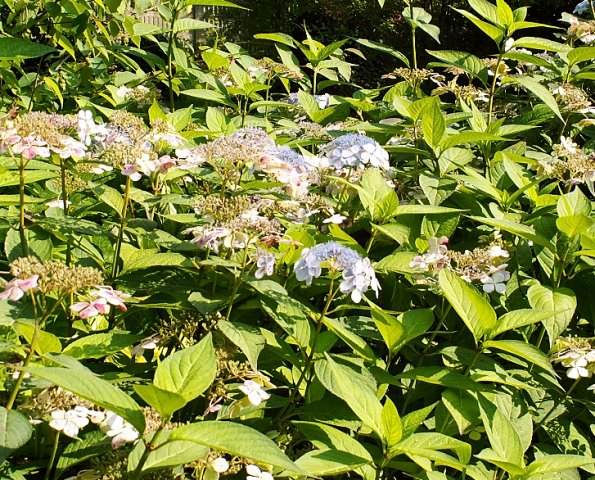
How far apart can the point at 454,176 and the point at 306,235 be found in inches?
27.4

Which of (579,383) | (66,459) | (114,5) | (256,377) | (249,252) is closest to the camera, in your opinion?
(66,459)

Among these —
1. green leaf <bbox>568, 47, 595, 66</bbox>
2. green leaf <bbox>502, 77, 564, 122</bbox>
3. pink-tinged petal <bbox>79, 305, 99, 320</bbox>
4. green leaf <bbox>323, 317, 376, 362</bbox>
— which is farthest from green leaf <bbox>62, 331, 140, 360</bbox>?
green leaf <bbox>568, 47, 595, 66</bbox>

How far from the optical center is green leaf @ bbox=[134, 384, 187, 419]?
3.32 feet

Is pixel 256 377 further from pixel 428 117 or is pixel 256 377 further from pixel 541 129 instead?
pixel 541 129

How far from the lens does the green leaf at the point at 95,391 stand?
3.29ft

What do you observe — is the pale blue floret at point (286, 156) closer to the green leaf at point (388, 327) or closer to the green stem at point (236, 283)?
the green stem at point (236, 283)

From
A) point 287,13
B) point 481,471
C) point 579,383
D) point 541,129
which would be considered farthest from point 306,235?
point 287,13

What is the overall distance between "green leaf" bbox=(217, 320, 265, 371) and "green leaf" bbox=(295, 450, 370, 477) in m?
0.20

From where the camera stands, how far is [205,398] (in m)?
1.51

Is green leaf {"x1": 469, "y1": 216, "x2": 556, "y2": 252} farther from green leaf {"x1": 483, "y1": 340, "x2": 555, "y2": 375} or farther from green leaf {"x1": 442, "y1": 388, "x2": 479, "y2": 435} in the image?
green leaf {"x1": 442, "y1": 388, "x2": 479, "y2": 435}

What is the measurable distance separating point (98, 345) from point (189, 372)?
34 centimetres

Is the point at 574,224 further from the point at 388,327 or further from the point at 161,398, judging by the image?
the point at 161,398

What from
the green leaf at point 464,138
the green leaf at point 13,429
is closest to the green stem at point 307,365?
the green leaf at point 13,429

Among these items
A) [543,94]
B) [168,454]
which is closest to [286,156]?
[168,454]
